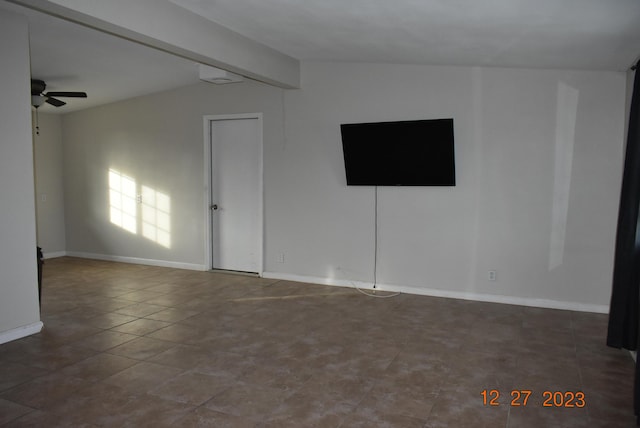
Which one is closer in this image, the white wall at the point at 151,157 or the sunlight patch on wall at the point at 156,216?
the white wall at the point at 151,157

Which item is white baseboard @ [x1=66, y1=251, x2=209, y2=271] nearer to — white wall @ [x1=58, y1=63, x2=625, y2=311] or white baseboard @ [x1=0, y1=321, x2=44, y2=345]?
white wall @ [x1=58, y1=63, x2=625, y2=311]

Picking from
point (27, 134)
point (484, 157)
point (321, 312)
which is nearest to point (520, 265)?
point (484, 157)

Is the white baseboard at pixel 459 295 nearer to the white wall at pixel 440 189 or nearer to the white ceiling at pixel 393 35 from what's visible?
the white wall at pixel 440 189

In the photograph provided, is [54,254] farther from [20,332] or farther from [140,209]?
[20,332]

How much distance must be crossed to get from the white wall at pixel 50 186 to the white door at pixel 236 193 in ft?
10.3

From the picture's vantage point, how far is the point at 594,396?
3188mm

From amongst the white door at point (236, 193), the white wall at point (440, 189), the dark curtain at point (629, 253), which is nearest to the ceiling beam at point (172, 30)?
the white wall at point (440, 189)

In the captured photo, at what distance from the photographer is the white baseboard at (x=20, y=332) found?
4067mm

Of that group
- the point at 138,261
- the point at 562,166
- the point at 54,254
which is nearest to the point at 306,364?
the point at 562,166

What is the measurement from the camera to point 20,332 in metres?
4.20

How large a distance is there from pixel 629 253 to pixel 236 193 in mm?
4779

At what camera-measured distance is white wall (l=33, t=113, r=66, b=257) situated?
26.2ft

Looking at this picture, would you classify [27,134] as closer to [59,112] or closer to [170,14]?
[170,14]

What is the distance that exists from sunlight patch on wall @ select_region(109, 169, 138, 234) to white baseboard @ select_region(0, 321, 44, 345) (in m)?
3.39
